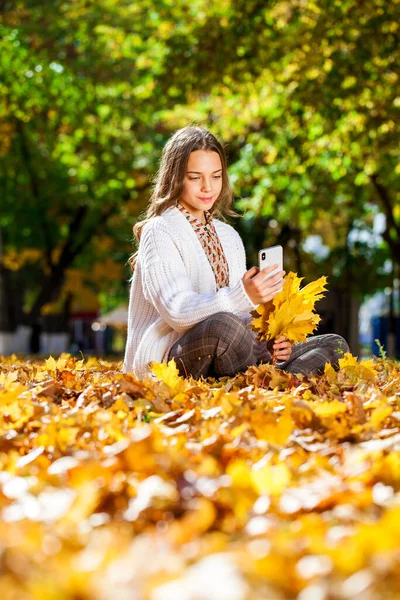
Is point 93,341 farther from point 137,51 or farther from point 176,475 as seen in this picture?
point 176,475

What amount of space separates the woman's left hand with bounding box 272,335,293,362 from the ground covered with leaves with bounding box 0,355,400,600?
1438mm

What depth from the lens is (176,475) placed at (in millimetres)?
2090

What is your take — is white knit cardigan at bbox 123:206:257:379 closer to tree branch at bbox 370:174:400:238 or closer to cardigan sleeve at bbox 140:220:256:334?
cardigan sleeve at bbox 140:220:256:334

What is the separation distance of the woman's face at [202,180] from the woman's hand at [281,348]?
0.95 m

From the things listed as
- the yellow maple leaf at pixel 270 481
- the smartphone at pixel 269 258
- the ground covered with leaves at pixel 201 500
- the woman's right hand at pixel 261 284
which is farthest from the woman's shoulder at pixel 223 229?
the yellow maple leaf at pixel 270 481

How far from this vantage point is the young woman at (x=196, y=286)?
4.61m

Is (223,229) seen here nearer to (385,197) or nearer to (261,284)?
(261,284)

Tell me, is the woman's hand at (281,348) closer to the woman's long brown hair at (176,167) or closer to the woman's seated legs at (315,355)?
the woman's seated legs at (315,355)

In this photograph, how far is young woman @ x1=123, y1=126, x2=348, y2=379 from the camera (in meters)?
4.61

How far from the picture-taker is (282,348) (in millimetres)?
4836

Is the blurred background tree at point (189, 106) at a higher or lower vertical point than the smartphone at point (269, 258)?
higher

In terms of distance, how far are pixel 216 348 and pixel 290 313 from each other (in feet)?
1.33

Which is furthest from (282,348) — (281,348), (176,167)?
(176,167)

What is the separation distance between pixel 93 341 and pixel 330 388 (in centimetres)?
5310
